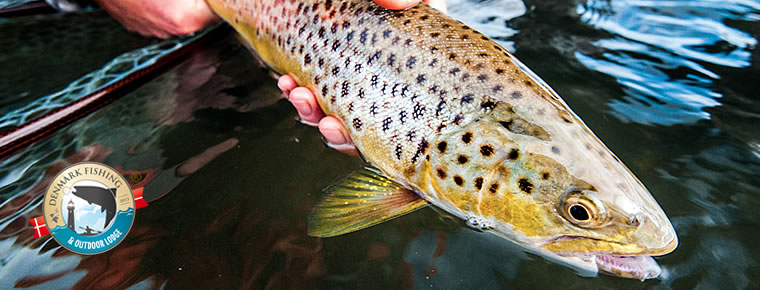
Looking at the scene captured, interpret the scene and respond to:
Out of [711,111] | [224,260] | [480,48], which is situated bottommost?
[224,260]

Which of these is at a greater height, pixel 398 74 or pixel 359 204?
pixel 398 74

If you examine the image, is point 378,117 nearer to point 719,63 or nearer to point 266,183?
point 266,183

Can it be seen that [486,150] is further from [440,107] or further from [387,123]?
[387,123]

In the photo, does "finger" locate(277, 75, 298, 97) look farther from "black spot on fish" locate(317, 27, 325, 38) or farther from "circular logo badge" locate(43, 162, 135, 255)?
"circular logo badge" locate(43, 162, 135, 255)

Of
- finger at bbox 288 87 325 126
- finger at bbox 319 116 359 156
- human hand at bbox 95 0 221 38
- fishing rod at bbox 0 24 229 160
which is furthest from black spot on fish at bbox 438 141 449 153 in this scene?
human hand at bbox 95 0 221 38

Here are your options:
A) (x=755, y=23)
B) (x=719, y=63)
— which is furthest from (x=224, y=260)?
(x=755, y=23)

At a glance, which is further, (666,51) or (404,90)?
(666,51)

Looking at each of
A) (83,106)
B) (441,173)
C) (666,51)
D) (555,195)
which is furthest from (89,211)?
(666,51)

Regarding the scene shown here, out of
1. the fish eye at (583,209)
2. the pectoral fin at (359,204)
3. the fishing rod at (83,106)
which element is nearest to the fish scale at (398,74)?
the pectoral fin at (359,204)
